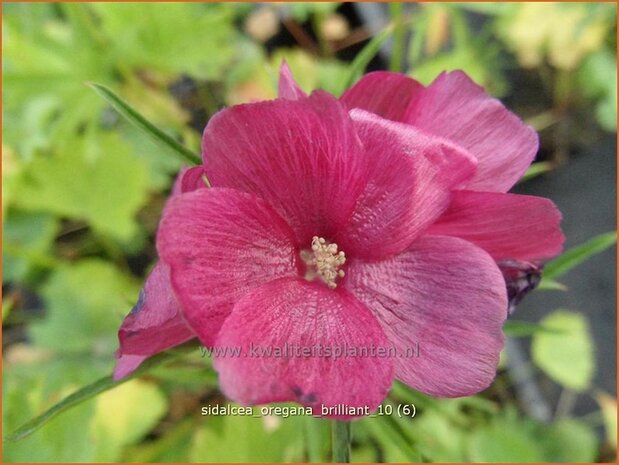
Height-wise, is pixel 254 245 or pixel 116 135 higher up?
pixel 254 245

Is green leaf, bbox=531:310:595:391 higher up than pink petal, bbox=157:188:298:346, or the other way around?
pink petal, bbox=157:188:298:346

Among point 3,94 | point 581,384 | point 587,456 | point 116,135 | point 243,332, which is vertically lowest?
point 587,456

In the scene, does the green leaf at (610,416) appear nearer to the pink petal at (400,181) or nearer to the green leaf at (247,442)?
the green leaf at (247,442)

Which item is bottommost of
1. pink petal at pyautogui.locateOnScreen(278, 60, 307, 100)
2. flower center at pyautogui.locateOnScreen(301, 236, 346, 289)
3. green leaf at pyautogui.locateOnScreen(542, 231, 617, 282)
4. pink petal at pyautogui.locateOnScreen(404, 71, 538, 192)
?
green leaf at pyautogui.locateOnScreen(542, 231, 617, 282)

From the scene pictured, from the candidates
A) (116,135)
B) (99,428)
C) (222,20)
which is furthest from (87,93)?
(99,428)

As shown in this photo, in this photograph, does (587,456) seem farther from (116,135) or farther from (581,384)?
(116,135)

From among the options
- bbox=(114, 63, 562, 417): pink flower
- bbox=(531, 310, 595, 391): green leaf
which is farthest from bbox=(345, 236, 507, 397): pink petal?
bbox=(531, 310, 595, 391): green leaf

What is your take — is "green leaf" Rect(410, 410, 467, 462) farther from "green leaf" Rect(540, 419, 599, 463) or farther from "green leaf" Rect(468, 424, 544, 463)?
"green leaf" Rect(540, 419, 599, 463)
